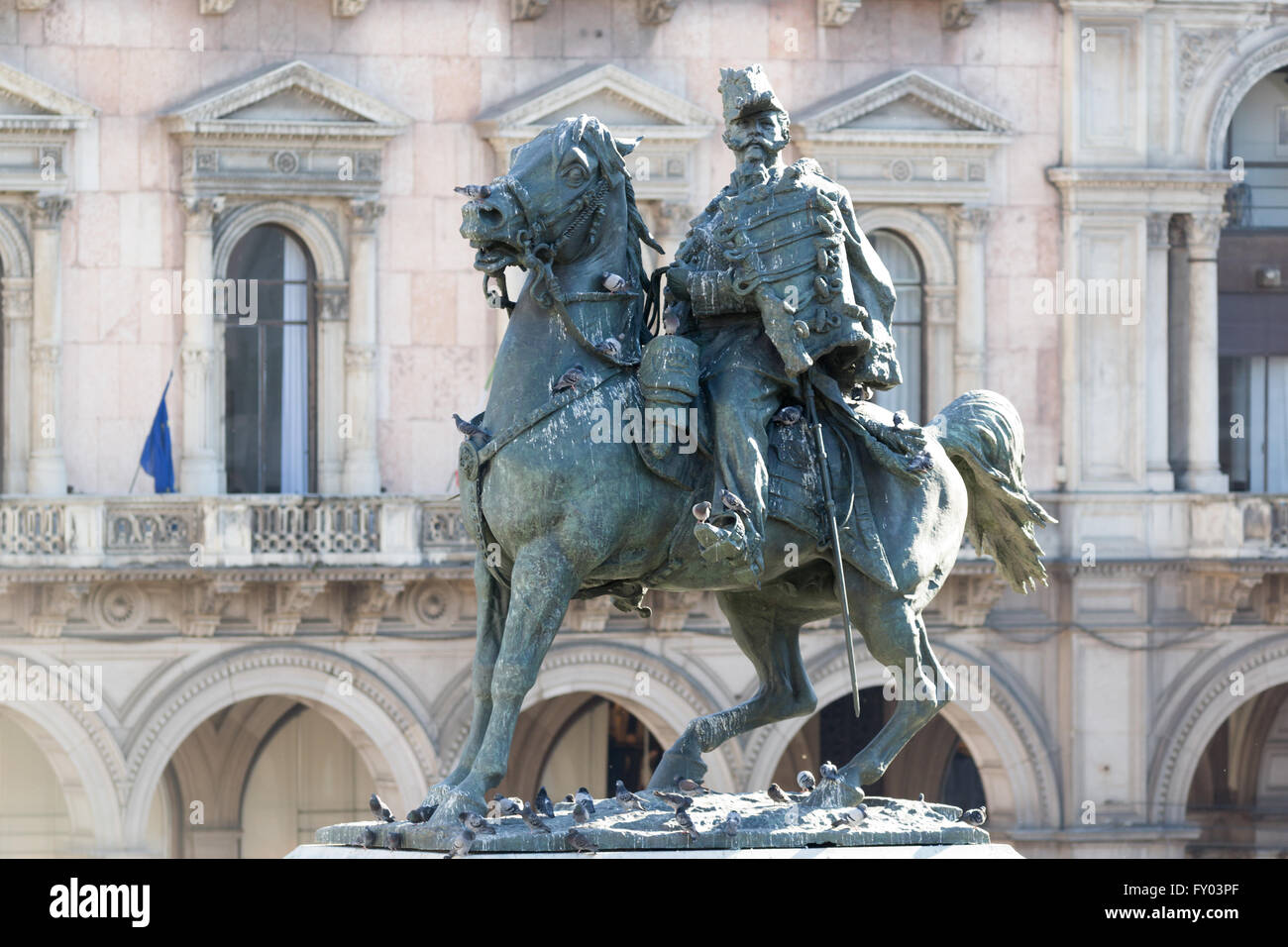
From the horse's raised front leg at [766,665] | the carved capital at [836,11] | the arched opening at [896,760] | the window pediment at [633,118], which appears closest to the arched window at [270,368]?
the window pediment at [633,118]

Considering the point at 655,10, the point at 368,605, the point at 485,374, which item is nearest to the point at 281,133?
the point at 485,374

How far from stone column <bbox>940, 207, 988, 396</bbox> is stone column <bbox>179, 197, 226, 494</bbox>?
782 cm

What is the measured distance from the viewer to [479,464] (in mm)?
13258

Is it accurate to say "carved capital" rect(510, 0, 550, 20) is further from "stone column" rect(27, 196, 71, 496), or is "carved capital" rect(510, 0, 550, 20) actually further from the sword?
the sword

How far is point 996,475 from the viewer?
47.8ft

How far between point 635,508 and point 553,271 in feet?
3.36

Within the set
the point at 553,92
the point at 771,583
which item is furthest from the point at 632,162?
the point at 771,583

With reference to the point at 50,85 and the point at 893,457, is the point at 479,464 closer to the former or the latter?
the point at 893,457

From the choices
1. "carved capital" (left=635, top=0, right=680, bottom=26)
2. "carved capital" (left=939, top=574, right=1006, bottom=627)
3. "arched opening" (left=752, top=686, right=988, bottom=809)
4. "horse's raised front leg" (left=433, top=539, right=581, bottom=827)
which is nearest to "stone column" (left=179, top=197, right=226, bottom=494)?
"carved capital" (left=635, top=0, right=680, bottom=26)

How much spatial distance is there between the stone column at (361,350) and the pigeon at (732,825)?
827 inches

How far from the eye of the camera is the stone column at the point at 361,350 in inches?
1332

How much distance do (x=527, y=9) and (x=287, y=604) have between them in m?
6.54

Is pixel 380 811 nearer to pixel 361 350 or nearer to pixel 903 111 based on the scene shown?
pixel 361 350
